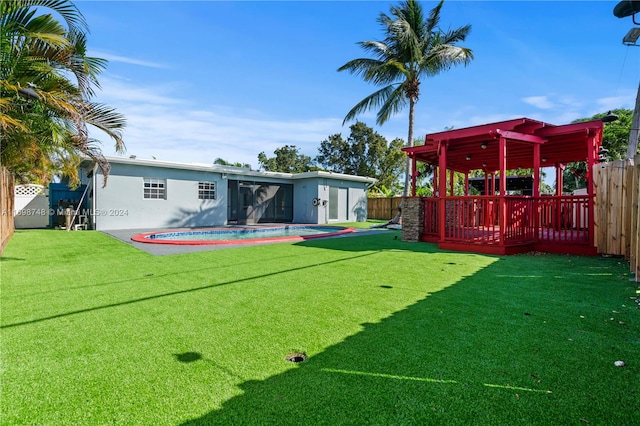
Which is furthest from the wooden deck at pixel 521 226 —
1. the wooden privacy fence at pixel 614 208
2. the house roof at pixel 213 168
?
the house roof at pixel 213 168

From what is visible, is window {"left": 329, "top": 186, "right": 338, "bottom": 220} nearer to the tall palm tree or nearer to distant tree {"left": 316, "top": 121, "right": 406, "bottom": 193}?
the tall palm tree

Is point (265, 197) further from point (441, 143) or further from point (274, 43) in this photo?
point (441, 143)

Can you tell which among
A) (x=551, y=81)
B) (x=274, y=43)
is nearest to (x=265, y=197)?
(x=274, y=43)

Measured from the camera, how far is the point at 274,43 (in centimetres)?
1380

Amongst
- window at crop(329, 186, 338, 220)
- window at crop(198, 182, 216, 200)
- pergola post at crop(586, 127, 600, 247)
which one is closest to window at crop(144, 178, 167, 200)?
window at crop(198, 182, 216, 200)

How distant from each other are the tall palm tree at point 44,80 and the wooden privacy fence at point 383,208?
743 inches

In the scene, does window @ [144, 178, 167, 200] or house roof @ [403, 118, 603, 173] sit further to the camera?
window @ [144, 178, 167, 200]

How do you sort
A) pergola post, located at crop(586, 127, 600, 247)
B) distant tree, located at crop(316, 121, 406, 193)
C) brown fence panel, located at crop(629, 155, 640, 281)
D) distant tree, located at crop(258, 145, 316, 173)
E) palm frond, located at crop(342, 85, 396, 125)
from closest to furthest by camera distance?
brown fence panel, located at crop(629, 155, 640, 281)
pergola post, located at crop(586, 127, 600, 247)
palm frond, located at crop(342, 85, 396, 125)
distant tree, located at crop(316, 121, 406, 193)
distant tree, located at crop(258, 145, 316, 173)

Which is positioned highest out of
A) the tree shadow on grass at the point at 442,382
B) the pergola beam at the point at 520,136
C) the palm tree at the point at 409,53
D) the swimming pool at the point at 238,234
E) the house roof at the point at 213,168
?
the palm tree at the point at 409,53

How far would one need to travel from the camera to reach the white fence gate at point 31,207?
1420 cm

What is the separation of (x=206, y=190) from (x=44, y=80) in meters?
10.4

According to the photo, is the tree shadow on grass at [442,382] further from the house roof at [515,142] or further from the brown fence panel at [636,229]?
the house roof at [515,142]

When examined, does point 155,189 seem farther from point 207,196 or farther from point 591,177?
point 591,177

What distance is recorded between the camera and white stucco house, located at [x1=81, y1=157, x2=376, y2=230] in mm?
13719
